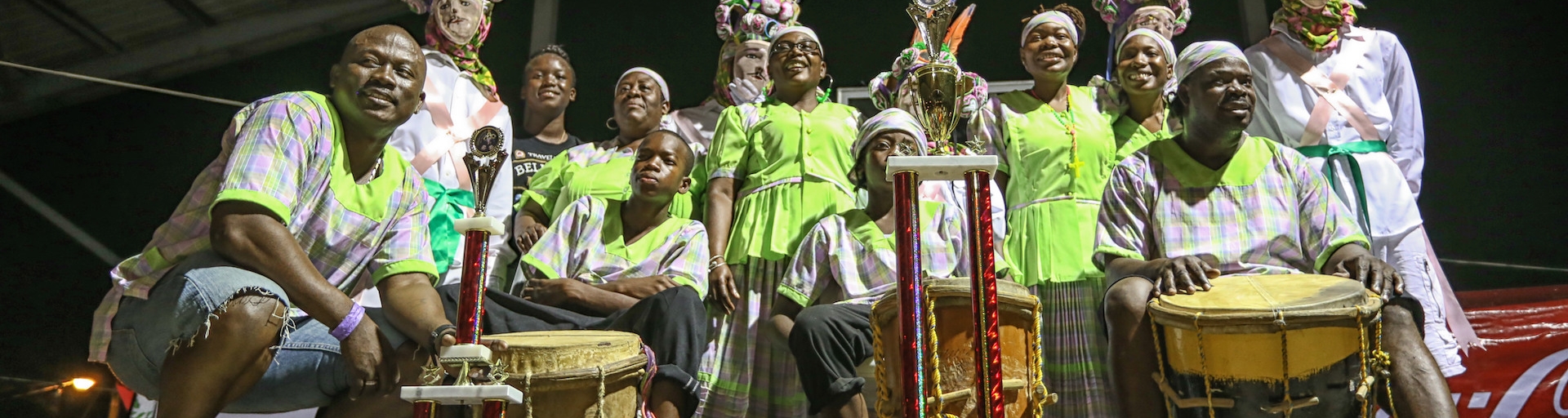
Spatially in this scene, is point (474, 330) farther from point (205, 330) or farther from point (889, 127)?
point (889, 127)

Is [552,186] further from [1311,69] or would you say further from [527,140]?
[1311,69]

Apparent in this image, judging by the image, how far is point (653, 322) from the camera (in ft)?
13.0

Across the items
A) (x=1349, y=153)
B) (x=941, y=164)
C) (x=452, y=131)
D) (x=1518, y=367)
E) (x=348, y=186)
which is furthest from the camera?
(x=452, y=131)

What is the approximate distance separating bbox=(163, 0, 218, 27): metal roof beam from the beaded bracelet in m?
3.73

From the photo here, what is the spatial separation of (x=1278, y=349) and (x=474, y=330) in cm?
191

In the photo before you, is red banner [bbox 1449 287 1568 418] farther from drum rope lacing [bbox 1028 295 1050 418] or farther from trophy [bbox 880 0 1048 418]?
trophy [bbox 880 0 1048 418]

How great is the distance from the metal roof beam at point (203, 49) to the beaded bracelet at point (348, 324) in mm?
3470

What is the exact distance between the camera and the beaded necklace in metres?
4.83

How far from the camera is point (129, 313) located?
3301mm

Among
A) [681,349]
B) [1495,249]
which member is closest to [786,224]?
[681,349]

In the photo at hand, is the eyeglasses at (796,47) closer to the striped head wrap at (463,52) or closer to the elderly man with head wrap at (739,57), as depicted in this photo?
the elderly man with head wrap at (739,57)

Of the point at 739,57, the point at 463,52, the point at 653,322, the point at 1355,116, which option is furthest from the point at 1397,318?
the point at 463,52

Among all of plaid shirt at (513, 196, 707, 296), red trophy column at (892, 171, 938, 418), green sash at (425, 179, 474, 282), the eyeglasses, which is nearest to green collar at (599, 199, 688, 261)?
plaid shirt at (513, 196, 707, 296)

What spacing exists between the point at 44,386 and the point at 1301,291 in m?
5.13
